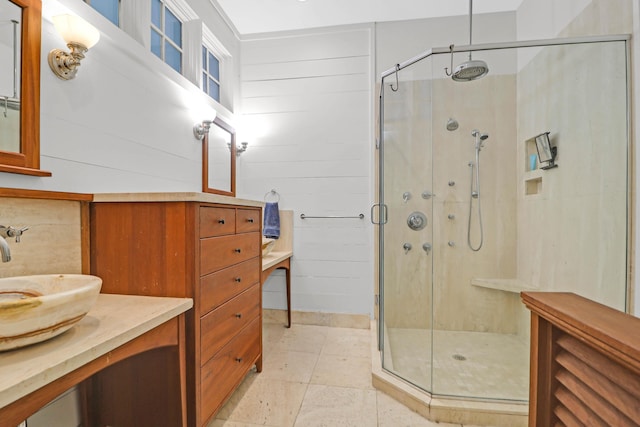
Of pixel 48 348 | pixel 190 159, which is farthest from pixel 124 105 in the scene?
pixel 48 348

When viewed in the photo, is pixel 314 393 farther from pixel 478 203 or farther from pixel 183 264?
pixel 478 203

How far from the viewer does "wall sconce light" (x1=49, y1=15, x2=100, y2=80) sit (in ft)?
3.84

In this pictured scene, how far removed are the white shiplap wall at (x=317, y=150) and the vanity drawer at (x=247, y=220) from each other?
3.33ft

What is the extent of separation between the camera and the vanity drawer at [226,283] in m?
1.26

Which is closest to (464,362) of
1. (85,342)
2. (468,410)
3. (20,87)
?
(468,410)

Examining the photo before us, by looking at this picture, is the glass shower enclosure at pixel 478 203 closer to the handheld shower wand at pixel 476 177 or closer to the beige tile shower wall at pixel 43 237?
the handheld shower wand at pixel 476 177

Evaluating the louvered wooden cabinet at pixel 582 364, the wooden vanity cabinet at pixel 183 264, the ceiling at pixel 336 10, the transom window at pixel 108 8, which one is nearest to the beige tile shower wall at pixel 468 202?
the ceiling at pixel 336 10

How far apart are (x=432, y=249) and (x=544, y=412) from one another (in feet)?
4.48

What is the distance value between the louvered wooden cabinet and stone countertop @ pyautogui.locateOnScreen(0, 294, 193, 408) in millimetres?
1126

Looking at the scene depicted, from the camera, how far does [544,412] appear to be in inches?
32.3

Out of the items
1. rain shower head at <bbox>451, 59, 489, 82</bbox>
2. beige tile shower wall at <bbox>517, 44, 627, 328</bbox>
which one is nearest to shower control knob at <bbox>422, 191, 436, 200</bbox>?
beige tile shower wall at <bbox>517, 44, 627, 328</bbox>

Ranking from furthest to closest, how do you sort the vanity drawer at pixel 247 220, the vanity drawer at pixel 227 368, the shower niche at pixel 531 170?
the shower niche at pixel 531 170, the vanity drawer at pixel 247 220, the vanity drawer at pixel 227 368

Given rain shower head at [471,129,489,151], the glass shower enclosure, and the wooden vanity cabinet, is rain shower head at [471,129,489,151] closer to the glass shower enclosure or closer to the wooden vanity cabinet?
the glass shower enclosure

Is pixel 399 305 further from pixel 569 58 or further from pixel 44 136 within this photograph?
pixel 44 136
